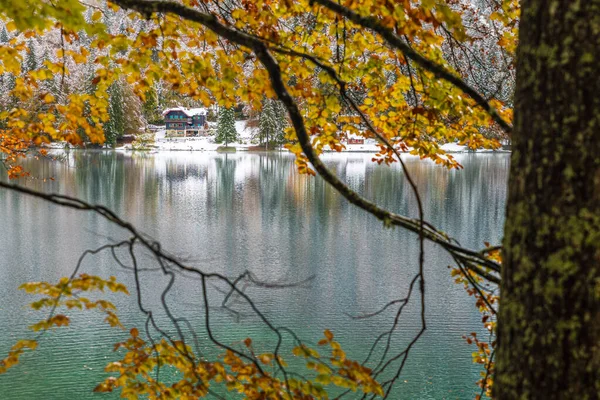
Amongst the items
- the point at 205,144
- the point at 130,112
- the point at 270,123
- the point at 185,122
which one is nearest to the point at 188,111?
the point at 185,122

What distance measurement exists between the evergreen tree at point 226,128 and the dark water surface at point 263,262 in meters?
38.7

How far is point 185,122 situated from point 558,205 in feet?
276

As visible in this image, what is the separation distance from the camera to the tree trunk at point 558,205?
4.10 ft

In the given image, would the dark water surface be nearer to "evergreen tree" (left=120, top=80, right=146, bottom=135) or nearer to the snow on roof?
"evergreen tree" (left=120, top=80, right=146, bottom=135)

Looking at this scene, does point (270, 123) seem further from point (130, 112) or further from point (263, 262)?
point (263, 262)

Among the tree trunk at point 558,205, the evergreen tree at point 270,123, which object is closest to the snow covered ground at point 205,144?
the evergreen tree at point 270,123

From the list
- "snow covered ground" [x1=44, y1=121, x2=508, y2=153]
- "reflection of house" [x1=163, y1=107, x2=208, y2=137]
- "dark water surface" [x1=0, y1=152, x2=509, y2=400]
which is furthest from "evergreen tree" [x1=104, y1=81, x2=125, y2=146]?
"dark water surface" [x1=0, y1=152, x2=509, y2=400]

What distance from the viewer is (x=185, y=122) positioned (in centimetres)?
8306

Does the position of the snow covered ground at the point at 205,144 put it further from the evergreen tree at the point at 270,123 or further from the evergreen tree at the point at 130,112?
the evergreen tree at the point at 270,123

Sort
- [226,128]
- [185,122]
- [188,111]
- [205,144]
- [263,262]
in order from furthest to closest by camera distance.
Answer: [188,111], [185,122], [205,144], [226,128], [263,262]

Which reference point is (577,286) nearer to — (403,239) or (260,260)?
(260,260)

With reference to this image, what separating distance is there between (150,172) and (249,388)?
40.5 m

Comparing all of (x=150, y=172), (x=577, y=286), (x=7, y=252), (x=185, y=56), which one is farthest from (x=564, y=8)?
(x=150, y=172)

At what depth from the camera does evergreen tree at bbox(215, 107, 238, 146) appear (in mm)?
71688
